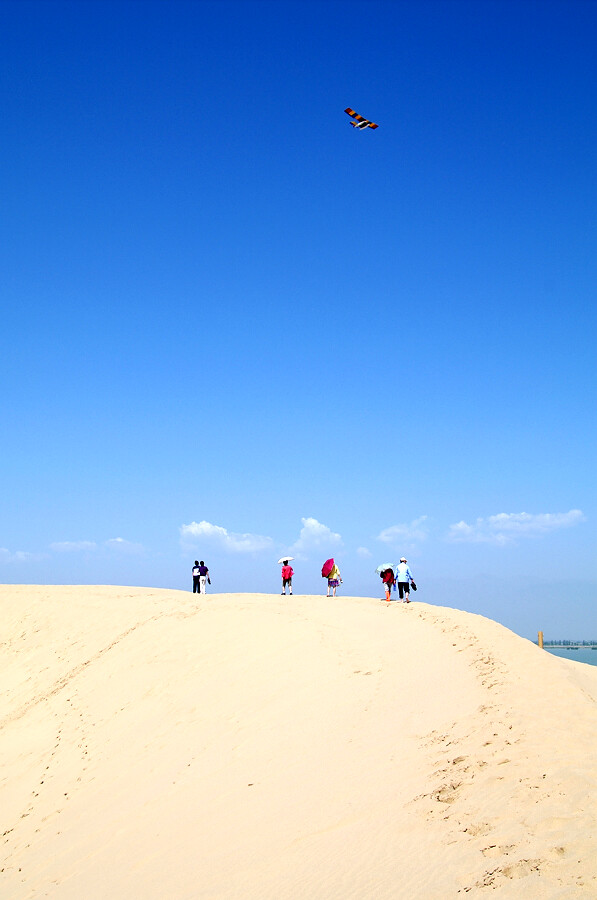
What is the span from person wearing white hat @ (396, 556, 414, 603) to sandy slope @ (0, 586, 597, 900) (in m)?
0.64

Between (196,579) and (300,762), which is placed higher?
(196,579)

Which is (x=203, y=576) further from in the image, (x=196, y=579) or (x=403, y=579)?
(x=403, y=579)

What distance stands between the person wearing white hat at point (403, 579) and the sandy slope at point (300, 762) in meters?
0.64

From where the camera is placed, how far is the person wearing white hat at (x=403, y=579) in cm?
2136

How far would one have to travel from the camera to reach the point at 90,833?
10.7 meters

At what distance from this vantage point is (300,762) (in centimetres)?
1074

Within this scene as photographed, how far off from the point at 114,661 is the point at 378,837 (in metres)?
12.7

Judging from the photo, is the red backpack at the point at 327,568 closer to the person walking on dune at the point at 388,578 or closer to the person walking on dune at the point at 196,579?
the person walking on dune at the point at 388,578

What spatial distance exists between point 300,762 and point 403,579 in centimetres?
1114

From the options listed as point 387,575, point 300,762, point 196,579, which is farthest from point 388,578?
point 300,762

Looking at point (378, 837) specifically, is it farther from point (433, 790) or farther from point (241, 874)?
point (241, 874)

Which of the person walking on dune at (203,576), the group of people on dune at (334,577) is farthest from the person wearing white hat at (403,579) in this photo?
the person walking on dune at (203,576)

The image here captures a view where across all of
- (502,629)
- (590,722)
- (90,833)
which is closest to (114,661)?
(90,833)

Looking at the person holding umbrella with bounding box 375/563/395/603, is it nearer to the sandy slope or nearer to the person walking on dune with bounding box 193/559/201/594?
the sandy slope
